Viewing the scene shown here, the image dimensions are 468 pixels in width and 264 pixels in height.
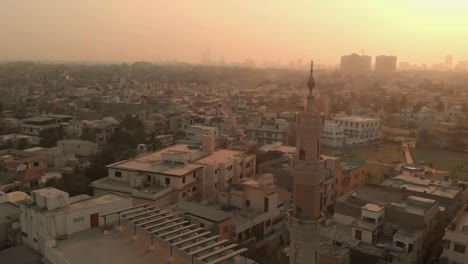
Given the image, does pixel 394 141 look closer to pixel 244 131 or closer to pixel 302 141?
pixel 244 131

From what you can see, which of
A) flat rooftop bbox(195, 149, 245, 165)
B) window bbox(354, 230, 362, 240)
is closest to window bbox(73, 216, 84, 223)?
window bbox(354, 230, 362, 240)

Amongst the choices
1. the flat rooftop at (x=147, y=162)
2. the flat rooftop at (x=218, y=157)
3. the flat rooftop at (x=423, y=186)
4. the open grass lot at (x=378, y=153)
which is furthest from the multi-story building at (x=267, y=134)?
the flat rooftop at (x=423, y=186)

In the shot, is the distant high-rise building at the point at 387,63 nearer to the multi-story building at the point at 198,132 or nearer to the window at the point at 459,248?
the multi-story building at the point at 198,132

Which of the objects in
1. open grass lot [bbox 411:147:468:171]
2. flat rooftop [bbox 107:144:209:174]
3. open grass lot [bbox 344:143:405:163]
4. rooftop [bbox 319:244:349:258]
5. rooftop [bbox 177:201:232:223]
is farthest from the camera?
open grass lot [bbox 344:143:405:163]

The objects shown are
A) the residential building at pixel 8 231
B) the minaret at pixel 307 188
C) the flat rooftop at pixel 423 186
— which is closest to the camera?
the minaret at pixel 307 188

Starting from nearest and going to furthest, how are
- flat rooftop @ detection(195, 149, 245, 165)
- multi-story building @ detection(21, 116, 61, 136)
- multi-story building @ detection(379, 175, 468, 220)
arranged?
multi-story building @ detection(379, 175, 468, 220)
flat rooftop @ detection(195, 149, 245, 165)
multi-story building @ detection(21, 116, 61, 136)

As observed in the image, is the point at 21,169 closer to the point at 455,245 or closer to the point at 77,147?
the point at 77,147

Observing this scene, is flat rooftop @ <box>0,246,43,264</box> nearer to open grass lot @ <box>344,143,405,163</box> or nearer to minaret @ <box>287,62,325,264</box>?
minaret @ <box>287,62,325,264</box>
